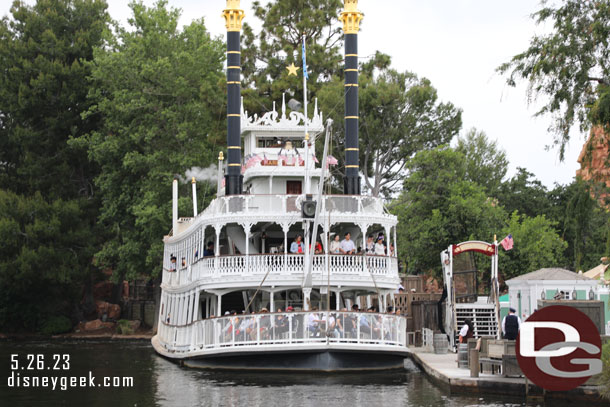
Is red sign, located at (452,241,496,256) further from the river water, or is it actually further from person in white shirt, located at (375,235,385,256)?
the river water

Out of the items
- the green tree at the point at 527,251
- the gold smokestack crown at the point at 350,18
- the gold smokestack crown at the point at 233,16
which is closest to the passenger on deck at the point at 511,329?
the gold smokestack crown at the point at 350,18

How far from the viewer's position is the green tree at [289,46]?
57.5m

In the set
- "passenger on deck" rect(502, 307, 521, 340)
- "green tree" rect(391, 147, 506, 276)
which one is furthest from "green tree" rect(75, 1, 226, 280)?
"passenger on deck" rect(502, 307, 521, 340)

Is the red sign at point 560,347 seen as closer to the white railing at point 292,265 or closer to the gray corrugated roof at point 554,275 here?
the white railing at point 292,265

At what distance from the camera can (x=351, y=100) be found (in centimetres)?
3806

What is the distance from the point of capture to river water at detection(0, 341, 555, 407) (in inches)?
928

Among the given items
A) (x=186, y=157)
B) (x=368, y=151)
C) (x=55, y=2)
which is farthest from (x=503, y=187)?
(x=55, y=2)

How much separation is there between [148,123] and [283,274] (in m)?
27.6

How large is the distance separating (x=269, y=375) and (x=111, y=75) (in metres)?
30.7

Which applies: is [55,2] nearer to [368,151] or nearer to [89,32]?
[89,32]

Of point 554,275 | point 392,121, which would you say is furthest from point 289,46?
point 554,275

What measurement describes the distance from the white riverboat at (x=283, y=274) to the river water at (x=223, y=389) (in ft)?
2.24

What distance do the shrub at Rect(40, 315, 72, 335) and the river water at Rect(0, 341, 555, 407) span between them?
2089 centimetres

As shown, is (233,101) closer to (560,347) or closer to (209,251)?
(209,251)
